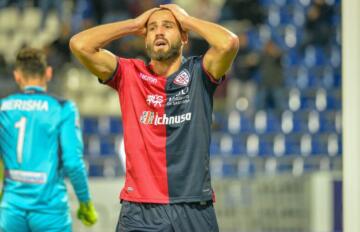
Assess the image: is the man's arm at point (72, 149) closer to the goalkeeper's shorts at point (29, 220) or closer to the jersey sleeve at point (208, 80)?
the goalkeeper's shorts at point (29, 220)

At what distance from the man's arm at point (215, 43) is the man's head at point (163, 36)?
0.05 metres

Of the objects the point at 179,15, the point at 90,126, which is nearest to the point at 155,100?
the point at 179,15

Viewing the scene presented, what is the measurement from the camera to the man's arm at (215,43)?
14.1 feet

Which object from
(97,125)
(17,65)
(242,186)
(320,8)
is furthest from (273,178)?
(17,65)

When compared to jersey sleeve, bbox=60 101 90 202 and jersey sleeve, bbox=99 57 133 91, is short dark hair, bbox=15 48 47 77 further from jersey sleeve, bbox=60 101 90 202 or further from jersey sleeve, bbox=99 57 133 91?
jersey sleeve, bbox=99 57 133 91

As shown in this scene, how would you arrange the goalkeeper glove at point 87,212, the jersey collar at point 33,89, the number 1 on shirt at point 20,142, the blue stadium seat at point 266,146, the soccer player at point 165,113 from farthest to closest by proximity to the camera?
the blue stadium seat at point 266,146 → the goalkeeper glove at point 87,212 → the jersey collar at point 33,89 → the number 1 on shirt at point 20,142 → the soccer player at point 165,113

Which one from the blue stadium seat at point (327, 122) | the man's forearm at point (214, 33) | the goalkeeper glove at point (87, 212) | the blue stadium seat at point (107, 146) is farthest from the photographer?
the blue stadium seat at point (327, 122)

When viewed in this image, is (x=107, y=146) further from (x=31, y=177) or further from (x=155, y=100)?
(x=155, y=100)

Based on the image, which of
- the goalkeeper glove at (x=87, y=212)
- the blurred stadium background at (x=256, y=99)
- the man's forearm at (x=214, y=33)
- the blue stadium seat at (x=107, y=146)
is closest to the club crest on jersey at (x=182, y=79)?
the man's forearm at (x=214, y=33)

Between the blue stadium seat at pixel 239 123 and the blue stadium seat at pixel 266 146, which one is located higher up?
the blue stadium seat at pixel 239 123

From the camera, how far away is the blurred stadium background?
37.7ft

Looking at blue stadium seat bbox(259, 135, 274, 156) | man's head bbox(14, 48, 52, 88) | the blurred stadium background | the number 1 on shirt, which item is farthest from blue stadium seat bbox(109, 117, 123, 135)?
the number 1 on shirt

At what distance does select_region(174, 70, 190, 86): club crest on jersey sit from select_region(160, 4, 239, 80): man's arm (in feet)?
0.37

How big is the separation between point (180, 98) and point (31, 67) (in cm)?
141
